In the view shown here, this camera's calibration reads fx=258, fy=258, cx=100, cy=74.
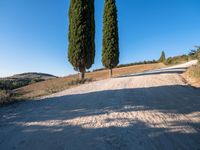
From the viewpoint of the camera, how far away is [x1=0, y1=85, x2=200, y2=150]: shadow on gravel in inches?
195

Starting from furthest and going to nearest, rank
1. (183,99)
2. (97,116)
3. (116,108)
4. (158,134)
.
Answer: (183,99) < (116,108) < (97,116) < (158,134)

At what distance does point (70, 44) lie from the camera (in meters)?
22.6

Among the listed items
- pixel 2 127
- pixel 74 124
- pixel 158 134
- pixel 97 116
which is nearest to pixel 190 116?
pixel 158 134

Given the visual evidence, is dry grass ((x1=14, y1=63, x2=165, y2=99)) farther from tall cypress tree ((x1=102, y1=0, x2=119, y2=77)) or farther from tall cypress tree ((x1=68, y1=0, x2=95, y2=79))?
tall cypress tree ((x1=102, y1=0, x2=119, y2=77))

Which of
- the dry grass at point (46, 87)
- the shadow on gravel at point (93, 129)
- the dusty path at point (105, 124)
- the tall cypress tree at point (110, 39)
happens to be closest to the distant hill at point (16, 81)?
the dry grass at point (46, 87)

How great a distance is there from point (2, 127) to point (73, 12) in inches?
699

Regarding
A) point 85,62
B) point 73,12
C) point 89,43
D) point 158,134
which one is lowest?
point 158,134

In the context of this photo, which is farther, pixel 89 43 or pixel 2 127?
pixel 89 43

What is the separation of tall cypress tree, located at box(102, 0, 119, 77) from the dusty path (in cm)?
1742

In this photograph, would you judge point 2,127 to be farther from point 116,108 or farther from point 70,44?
point 70,44

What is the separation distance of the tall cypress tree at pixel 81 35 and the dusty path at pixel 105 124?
1279cm

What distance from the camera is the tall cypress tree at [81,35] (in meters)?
22.0

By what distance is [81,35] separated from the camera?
22016 mm

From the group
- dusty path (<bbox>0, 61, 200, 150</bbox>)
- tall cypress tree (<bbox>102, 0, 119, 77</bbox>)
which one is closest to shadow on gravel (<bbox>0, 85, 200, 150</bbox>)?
dusty path (<bbox>0, 61, 200, 150</bbox>)
